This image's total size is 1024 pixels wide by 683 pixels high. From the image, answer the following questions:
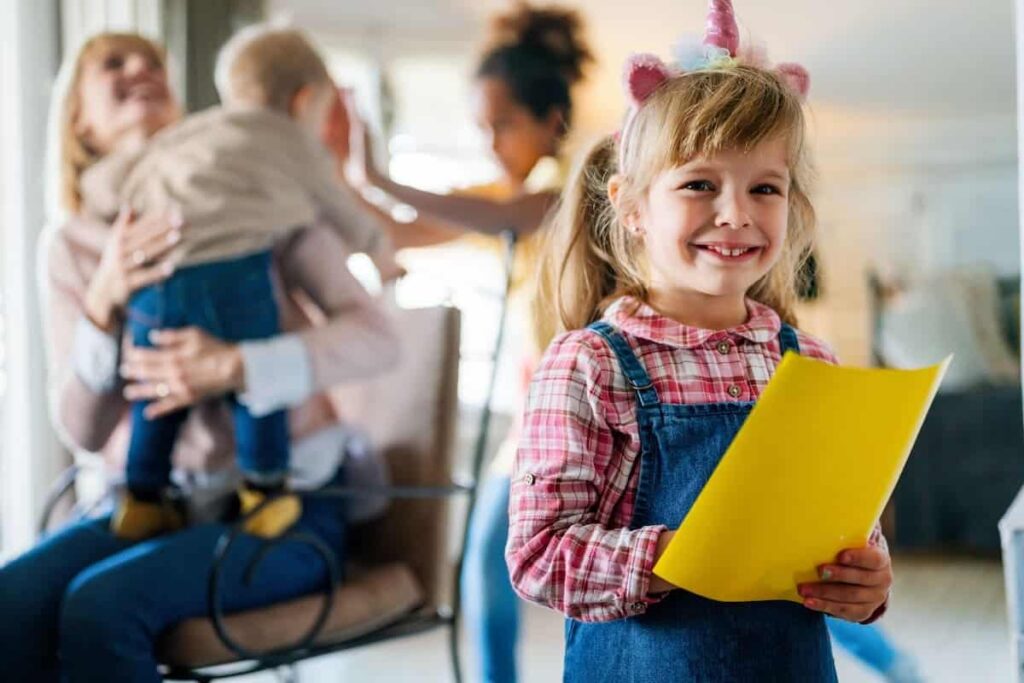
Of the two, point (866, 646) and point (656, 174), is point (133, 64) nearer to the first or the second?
point (656, 174)

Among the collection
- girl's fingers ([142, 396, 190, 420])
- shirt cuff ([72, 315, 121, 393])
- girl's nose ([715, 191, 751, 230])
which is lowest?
girl's fingers ([142, 396, 190, 420])

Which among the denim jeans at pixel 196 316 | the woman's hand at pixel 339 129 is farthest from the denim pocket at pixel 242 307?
the woman's hand at pixel 339 129

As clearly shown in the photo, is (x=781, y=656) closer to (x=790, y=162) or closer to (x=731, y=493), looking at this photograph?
(x=731, y=493)

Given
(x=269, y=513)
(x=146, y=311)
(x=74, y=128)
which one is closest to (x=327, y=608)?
(x=269, y=513)

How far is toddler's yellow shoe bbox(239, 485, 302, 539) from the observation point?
59.2 inches

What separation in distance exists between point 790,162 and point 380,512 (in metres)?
1.02

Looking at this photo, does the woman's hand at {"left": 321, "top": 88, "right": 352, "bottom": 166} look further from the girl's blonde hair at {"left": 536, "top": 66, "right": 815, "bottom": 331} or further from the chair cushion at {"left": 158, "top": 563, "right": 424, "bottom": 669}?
the girl's blonde hair at {"left": 536, "top": 66, "right": 815, "bottom": 331}

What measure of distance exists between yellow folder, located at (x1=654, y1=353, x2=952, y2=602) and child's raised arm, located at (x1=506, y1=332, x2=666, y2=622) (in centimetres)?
5

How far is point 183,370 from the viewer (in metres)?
1.58

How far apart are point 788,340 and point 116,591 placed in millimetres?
906

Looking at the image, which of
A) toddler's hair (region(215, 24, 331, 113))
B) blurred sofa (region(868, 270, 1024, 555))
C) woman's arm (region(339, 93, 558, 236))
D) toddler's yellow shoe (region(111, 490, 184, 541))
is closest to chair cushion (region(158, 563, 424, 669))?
toddler's yellow shoe (region(111, 490, 184, 541))

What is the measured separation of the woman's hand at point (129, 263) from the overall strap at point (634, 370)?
37.5 inches

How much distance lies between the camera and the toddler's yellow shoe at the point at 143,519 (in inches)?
62.4

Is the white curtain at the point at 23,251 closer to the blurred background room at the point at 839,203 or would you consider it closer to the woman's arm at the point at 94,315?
the blurred background room at the point at 839,203
